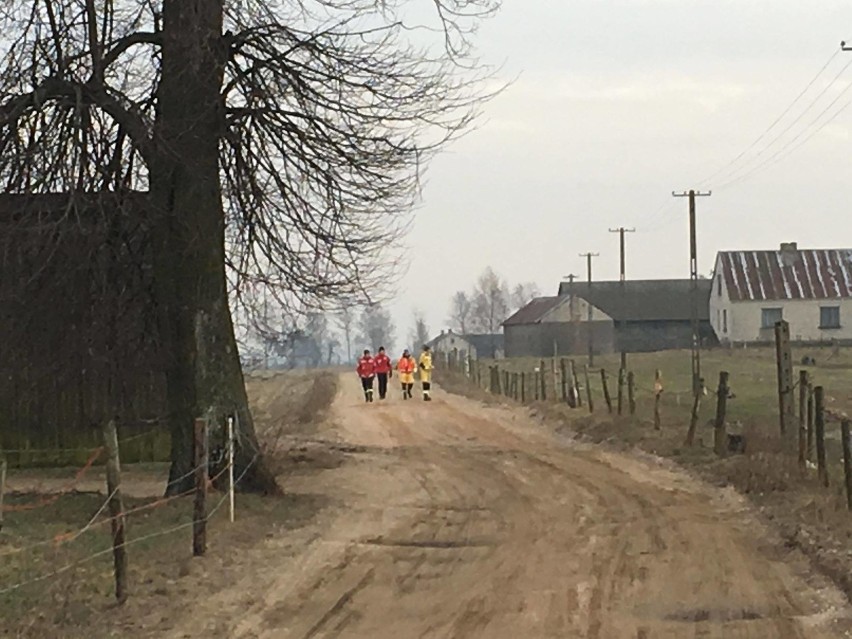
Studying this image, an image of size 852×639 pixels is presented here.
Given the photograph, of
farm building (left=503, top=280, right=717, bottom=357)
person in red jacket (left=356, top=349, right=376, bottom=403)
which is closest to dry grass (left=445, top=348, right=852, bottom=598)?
person in red jacket (left=356, top=349, right=376, bottom=403)

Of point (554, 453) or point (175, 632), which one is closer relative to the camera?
point (175, 632)

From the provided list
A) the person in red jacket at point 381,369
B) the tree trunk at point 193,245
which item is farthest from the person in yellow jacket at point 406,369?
the tree trunk at point 193,245

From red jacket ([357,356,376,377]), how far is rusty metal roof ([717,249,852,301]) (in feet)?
147

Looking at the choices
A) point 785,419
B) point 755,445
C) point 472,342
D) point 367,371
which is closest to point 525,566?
point 755,445

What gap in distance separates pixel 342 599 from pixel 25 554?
3.40 m

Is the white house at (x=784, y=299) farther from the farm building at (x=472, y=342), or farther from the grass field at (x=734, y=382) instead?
the farm building at (x=472, y=342)

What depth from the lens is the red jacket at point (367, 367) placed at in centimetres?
3966

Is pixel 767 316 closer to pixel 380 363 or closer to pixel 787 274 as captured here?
pixel 787 274

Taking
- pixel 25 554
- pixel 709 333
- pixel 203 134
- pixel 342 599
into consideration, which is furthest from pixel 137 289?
pixel 709 333

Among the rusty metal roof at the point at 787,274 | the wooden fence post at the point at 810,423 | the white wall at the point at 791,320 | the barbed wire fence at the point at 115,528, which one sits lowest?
the barbed wire fence at the point at 115,528

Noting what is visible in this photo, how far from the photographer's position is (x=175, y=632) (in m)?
9.05

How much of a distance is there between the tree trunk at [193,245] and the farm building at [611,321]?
2960 inches

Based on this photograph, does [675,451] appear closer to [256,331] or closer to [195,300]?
[256,331]

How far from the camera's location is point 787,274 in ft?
266
